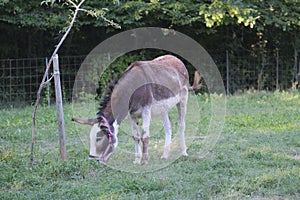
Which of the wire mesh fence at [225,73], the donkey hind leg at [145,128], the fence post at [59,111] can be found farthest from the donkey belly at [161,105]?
the wire mesh fence at [225,73]

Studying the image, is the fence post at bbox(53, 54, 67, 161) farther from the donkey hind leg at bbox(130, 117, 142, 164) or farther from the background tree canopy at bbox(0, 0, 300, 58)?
the background tree canopy at bbox(0, 0, 300, 58)

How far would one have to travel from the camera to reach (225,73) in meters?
15.2

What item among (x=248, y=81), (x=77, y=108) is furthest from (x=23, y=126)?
(x=248, y=81)

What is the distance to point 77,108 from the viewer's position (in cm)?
1160

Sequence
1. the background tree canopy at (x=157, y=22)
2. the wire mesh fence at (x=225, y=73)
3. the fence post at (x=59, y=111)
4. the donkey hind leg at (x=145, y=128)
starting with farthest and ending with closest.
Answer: the wire mesh fence at (x=225, y=73) < the background tree canopy at (x=157, y=22) < the donkey hind leg at (x=145, y=128) < the fence post at (x=59, y=111)

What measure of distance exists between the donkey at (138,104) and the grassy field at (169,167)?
0.76 feet

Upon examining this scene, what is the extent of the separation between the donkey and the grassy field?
23 cm

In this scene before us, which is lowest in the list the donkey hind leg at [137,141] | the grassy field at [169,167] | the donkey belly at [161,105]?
the grassy field at [169,167]

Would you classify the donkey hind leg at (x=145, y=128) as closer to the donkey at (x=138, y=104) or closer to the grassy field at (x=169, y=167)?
the donkey at (x=138, y=104)

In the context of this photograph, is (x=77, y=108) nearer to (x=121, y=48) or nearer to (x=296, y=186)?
(x=121, y=48)

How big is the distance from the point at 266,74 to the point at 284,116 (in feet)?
18.5

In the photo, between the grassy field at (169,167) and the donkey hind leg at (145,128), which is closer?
the grassy field at (169,167)

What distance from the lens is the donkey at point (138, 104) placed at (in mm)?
6090

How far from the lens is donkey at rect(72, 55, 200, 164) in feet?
20.0
